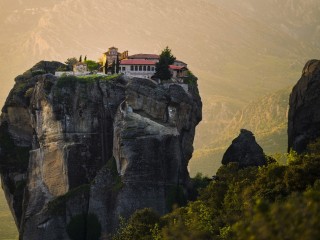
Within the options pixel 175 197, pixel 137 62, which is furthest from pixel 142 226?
A: pixel 137 62

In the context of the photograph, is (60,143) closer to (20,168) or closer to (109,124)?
(109,124)

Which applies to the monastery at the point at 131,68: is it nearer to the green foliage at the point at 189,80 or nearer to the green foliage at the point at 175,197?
the green foliage at the point at 189,80

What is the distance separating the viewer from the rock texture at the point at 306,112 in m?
108

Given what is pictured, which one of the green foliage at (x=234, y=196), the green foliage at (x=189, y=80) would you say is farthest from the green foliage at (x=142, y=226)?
the green foliage at (x=189, y=80)

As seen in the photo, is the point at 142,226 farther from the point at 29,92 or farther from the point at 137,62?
the point at 29,92

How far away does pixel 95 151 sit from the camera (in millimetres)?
113625

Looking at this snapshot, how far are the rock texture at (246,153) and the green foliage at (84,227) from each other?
75.5 feet

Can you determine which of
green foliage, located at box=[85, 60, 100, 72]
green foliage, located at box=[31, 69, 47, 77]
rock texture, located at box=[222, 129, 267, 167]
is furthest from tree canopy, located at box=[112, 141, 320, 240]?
green foliage, located at box=[31, 69, 47, 77]

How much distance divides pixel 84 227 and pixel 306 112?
3715 centimetres

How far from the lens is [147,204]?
10425cm

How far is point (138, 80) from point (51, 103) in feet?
45.9

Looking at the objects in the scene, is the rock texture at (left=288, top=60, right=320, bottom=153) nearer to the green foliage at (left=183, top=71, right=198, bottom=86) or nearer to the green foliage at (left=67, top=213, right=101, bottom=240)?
the green foliage at (left=183, top=71, right=198, bottom=86)

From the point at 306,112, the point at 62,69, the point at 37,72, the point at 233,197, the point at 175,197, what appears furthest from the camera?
the point at 37,72

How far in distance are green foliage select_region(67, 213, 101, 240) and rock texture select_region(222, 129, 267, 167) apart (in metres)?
23.0
